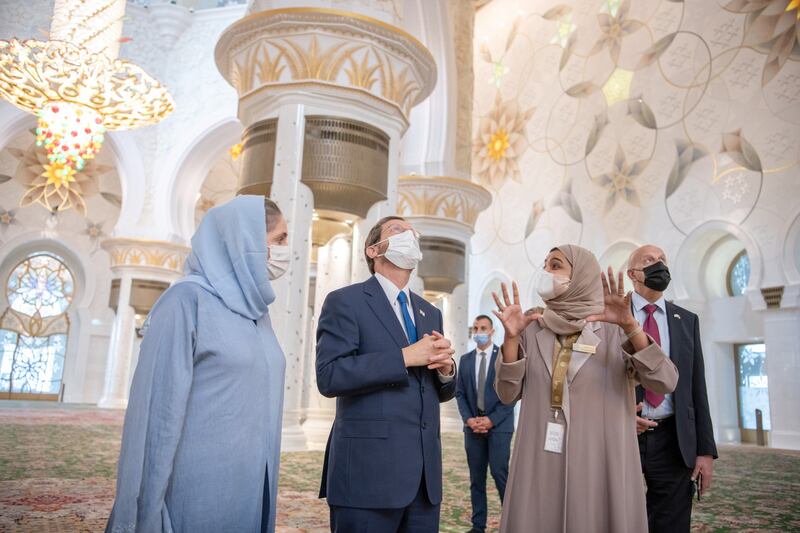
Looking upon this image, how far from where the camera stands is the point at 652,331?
7.02 feet

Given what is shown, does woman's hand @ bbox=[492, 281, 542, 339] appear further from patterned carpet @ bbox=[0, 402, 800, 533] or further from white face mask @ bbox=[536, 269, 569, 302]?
patterned carpet @ bbox=[0, 402, 800, 533]

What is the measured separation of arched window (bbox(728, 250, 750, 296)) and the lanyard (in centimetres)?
806

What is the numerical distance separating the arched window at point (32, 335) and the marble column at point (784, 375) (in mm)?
13955

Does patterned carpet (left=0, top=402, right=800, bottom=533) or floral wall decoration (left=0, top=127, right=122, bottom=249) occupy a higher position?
floral wall decoration (left=0, top=127, right=122, bottom=249)

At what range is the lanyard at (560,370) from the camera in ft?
5.55

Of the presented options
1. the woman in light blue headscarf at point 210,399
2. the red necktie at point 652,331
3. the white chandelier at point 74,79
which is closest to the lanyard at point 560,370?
the red necktie at point 652,331

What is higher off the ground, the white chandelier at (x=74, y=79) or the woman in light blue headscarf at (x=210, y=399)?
the white chandelier at (x=74, y=79)

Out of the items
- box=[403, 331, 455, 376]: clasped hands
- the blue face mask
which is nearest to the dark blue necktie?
box=[403, 331, 455, 376]: clasped hands

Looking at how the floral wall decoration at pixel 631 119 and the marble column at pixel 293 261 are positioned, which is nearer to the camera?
the marble column at pixel 293 261

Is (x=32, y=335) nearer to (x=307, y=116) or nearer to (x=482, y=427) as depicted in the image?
(x=307, y=116)

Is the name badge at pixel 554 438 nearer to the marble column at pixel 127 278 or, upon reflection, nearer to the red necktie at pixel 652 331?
the red necktie at pixel 652 331

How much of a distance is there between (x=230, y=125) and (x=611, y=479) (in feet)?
37.9

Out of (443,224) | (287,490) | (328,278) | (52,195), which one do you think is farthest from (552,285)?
(52,195)

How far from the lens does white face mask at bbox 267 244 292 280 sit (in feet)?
5.10
